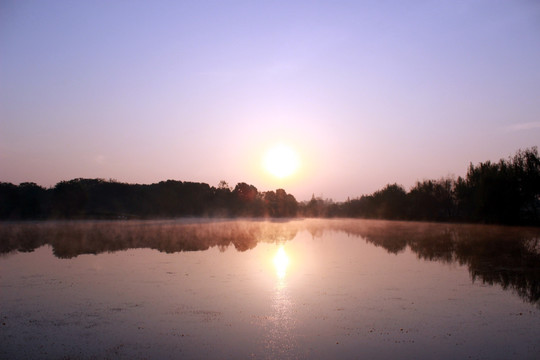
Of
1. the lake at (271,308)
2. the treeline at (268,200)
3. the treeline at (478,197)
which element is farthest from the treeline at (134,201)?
the lake at (271,308)

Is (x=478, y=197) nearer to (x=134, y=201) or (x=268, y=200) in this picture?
(x=134, y=201)

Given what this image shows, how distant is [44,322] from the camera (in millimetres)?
12500

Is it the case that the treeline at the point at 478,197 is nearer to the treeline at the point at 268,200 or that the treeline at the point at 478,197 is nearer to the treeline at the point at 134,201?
the treeline at the point at 268,200

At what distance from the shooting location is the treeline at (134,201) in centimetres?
9525

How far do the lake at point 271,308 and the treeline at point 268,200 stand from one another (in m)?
37.3

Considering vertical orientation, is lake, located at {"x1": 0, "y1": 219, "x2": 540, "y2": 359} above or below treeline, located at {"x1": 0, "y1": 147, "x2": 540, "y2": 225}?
below

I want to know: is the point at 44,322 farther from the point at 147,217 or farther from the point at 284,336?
the point at 147,217

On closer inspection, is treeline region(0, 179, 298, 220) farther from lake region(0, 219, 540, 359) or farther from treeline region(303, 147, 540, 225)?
lake region(0, 219, 540, 359)

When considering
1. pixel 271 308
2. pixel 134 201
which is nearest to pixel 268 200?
pixel 134 201

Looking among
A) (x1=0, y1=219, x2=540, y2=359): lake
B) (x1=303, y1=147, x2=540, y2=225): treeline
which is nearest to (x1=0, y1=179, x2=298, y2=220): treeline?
(x1=303, y1=147, x2=540, y2=225): treeline

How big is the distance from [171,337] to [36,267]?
16.0 m

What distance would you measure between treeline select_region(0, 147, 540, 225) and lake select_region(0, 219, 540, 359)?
122 ft

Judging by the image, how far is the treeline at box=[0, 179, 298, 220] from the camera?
95250 millimetres

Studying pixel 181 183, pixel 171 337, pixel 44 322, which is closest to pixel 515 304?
pixel 171 337
